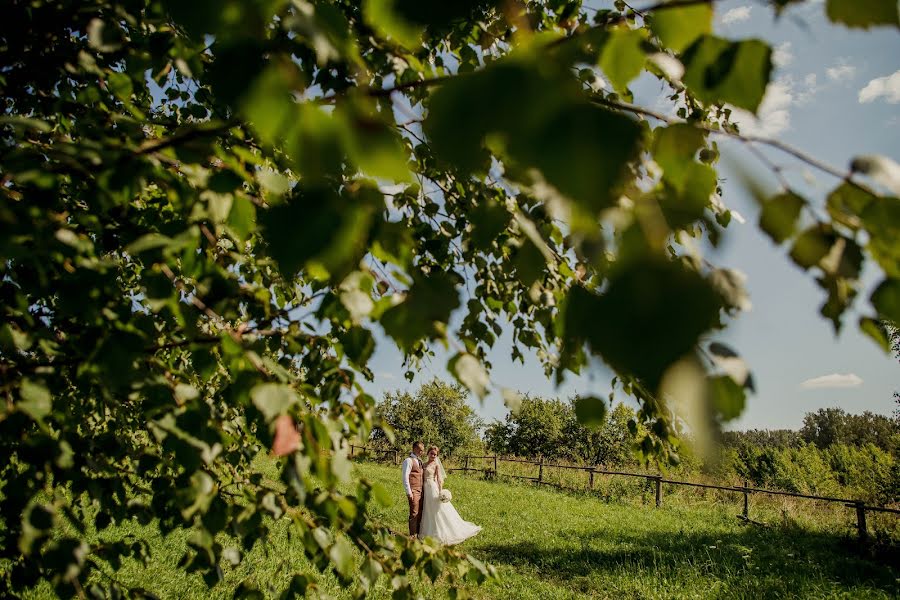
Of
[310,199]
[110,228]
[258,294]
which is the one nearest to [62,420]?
[110,228]

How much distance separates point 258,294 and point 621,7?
324 cm

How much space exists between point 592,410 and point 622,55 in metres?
0.83

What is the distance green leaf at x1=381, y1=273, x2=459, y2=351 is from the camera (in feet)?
2.54

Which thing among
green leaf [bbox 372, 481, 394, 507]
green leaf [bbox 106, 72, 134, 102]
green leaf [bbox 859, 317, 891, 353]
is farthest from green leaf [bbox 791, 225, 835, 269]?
green leaf [bbox 106, 72, 134, 102]

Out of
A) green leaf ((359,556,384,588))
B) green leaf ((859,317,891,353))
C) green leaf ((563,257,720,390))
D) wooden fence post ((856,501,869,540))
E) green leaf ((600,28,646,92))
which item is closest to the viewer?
green leaf ((563,257,720,390))

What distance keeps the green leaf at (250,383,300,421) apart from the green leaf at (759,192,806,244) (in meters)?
0.92

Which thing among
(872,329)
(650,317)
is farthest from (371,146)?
(872,329)

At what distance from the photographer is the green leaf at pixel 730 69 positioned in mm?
619

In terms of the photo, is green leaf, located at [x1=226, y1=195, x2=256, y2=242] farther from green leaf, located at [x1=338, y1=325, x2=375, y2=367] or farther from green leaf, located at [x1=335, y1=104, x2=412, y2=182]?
green leaf, located at [x1=335, y1=104, x2=412, y2=182]

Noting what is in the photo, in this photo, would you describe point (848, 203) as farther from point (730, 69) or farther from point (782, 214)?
point (730, 69)

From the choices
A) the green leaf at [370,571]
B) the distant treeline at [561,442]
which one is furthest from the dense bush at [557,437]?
the green leaf at [370,571]

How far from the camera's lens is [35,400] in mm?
1186

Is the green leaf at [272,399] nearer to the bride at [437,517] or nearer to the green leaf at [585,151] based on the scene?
the green leaf at [585,151]

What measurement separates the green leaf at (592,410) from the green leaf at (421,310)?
60cm
